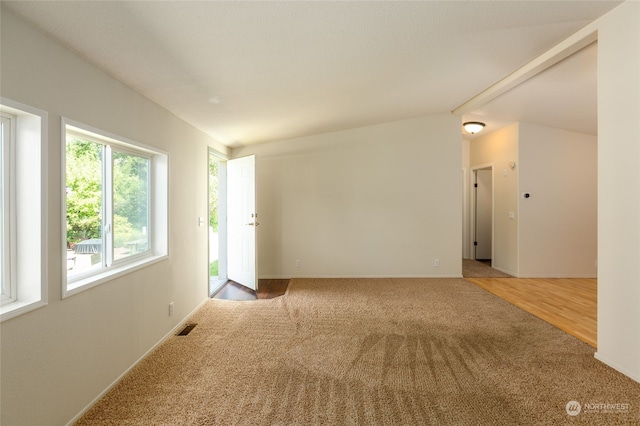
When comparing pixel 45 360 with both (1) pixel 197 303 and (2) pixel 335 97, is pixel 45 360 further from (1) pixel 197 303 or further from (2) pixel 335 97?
(2) pixel 335 97

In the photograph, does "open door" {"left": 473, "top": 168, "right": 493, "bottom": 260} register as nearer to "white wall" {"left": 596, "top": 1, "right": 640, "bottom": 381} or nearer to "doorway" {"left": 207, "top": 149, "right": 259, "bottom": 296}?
"white wall" {"left": 596, "top": 1, "right": 640, "bottom": 381}

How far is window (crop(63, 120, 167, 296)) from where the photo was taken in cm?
210

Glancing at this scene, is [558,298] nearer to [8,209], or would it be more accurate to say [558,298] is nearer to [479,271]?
[479,271]

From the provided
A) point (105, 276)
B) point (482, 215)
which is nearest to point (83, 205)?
point (105, 276)

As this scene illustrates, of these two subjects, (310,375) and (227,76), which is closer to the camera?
(310,375)

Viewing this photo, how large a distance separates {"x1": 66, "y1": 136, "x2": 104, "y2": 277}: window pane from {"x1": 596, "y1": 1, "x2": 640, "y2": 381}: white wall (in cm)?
384

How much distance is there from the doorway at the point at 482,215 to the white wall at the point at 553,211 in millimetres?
1805

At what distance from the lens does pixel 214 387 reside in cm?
225

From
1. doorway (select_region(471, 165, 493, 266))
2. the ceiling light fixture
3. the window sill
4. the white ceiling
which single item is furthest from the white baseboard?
doorway (select_region(471, 165, 493, 266))

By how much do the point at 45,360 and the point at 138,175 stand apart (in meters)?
1.64

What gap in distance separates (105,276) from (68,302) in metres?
0.35

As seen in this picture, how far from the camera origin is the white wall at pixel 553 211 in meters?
5.50

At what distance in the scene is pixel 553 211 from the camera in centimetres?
551

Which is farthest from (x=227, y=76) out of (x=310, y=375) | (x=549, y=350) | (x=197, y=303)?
(x=549, y=350)
